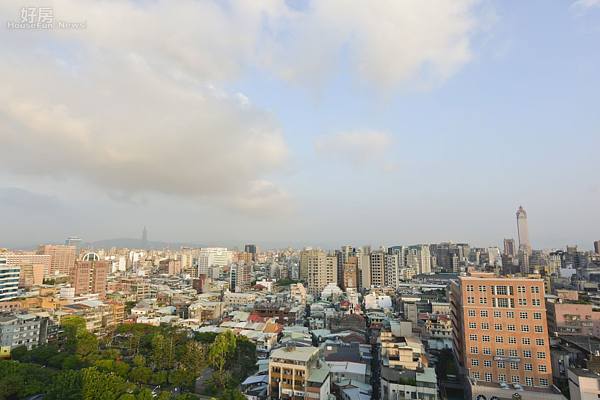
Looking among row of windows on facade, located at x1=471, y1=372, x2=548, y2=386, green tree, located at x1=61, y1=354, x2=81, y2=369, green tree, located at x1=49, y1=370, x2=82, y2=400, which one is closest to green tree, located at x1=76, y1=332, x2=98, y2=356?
green tree, located at x1=61, y1=354, x2=81, y2=369

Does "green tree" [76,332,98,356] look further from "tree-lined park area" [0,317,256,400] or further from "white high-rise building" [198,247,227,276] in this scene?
"white high-rise building" [198,247,227,276]

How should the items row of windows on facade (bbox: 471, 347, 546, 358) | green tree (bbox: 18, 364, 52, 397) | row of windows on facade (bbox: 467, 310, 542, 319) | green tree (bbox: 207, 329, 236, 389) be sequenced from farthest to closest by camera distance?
green tree (bbox: 207, 329, 236, 389)
row of windows on facade (bbox: 467, 310, 542, 319)
row of windows on facade (bbox: 471, 347, 546, 358)
green tree (bbox: 18, 364, 52, 397)

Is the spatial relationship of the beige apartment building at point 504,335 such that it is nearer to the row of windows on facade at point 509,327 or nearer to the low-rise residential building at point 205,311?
the row of windows on facade at point 509,327

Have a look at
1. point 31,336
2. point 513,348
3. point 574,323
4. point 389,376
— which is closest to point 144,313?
point 31,336

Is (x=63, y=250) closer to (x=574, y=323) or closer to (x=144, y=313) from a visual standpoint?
(x=144, y=313)

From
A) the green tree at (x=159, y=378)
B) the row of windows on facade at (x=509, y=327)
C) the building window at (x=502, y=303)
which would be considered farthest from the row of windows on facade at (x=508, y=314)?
the green tree at (x=159, y=378)

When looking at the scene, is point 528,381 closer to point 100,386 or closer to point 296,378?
point 296,378

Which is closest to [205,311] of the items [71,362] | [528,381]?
[71,362]
